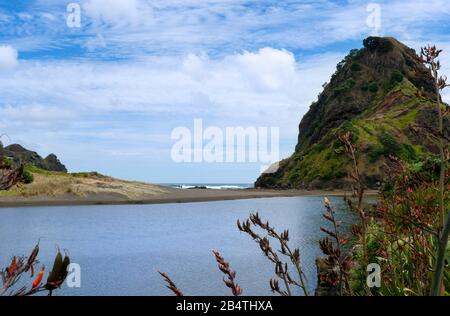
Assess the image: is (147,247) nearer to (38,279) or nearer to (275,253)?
(275,253)

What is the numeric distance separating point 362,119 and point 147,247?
119 m

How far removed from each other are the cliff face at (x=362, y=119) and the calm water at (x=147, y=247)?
224 ft

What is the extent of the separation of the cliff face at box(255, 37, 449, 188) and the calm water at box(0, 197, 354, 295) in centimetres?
6824

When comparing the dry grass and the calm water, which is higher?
the dry grass

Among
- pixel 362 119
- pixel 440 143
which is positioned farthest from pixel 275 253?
pixel 362 119

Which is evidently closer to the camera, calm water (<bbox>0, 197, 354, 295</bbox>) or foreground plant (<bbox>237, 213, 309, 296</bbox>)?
foreground plant (<bbox>237, 213, 309, 296</bbox>)

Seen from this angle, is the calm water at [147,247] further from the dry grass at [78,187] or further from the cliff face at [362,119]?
the cliff face at [362,119]

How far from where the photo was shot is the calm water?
22.5 metres

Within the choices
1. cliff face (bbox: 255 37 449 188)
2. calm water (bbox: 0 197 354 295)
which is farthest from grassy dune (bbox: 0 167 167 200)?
cliff face (bbox: 255 37 449 188)

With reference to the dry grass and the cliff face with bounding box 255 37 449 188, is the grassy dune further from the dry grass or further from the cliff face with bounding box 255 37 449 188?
the cliff face with bounding box 255 37 449 188

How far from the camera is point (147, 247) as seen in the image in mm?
35219

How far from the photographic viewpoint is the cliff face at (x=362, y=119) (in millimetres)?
119875
